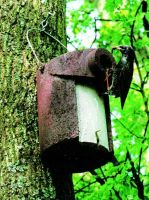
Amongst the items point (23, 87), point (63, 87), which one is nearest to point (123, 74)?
point (63, 87)

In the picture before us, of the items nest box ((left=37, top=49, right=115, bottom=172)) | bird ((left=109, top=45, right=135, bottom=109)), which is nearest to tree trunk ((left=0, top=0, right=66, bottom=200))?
nest box ((left=37, top=49, right=115, bottom=172))

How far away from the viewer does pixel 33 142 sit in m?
1.72

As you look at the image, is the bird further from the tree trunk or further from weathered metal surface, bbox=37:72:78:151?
the tree trunk

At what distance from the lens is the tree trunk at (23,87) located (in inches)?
65.0

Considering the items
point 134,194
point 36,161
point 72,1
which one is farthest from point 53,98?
point 72,1

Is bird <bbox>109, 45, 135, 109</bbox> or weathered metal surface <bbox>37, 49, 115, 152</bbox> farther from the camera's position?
bird <bbox>109, 45, 135, 109</bbox>

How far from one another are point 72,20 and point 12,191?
348 cm

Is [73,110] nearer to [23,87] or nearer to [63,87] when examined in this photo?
[63,87]

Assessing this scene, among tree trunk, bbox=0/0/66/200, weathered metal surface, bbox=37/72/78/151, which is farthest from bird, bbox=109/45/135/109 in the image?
tree trunk, bbox=0/0/66/200

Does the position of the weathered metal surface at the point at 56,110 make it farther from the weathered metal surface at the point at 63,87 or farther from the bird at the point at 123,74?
the bird at the point at 123,74

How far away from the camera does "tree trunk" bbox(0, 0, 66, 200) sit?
1650mm

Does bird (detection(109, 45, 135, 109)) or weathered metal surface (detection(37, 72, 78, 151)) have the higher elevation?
bird (detection(109, 45, 135, 109))

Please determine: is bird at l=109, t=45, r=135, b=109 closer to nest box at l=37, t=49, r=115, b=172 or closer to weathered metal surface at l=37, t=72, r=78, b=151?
nest box at l=37, t=49, r=115, b=172

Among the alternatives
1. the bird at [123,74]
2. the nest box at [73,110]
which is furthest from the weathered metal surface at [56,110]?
the bird at [123,74]
